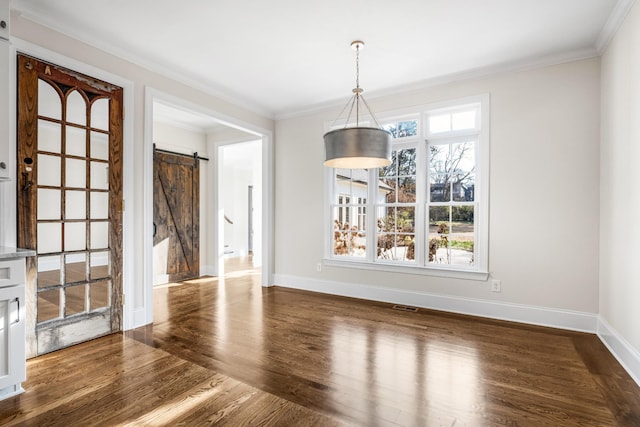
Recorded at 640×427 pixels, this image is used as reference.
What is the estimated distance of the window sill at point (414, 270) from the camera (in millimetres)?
3898

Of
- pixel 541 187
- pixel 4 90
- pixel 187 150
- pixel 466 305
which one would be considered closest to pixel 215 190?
pixel 187 150

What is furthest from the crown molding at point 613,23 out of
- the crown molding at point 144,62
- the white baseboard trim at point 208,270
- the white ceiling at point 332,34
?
the white baseboard trim at point 208,270

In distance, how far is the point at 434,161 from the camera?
4.23m

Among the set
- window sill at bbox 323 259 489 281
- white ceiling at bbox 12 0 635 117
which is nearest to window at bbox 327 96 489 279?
window sill at bbox 323 259 489 281

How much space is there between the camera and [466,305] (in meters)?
3.94

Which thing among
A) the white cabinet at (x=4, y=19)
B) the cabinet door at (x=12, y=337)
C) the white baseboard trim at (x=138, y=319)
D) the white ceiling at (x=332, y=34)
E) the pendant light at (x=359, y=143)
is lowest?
the white baseboard trim at (x=138, y=319)

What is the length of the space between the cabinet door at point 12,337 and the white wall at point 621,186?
422cm

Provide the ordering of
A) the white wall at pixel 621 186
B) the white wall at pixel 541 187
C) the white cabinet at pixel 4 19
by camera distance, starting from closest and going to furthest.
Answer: the white cabinet at pixel 4 19, the white wall at pixel 621 186, the white wall at pixel 541 187

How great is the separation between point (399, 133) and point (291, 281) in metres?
2.80

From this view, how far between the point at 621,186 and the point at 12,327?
4.60m

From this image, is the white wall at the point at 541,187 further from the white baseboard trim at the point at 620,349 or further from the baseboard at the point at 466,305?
the white baseboard trim at the point at 620,349

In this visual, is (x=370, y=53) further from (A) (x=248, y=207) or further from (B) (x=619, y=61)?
(A) (x=248, y=207)

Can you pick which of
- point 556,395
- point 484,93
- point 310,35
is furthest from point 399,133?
point 556,395

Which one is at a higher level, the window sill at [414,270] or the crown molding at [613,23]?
the crown molding at [613,23]
